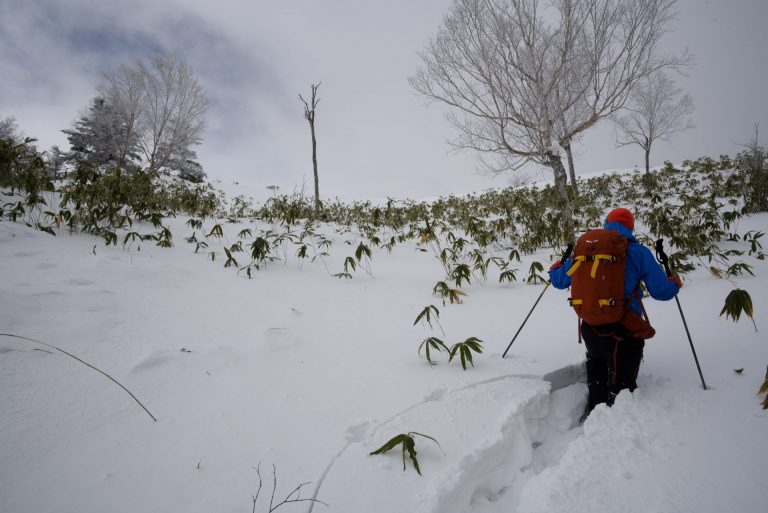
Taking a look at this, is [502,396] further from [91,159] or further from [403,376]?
[91,159]

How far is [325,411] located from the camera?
5.96 ft

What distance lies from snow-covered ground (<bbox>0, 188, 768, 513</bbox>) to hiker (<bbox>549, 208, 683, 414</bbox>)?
0.16m

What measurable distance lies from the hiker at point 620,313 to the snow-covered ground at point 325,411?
16cm

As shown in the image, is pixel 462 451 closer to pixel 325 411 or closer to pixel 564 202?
pixel 325 411

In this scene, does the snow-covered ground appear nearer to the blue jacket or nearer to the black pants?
the black pants

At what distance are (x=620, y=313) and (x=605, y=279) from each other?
0.87ft

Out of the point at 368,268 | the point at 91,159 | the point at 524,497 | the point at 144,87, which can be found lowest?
the point at 524,497

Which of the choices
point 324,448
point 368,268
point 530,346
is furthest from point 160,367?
point 368,268

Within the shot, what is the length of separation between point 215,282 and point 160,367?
1.88 metres

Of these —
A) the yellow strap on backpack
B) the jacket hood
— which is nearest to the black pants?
the yellow strap on backpack

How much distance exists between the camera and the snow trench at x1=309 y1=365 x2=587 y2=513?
4.31 feet

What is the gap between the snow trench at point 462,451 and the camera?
4.31ft

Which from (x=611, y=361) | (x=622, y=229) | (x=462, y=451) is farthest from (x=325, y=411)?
(x=622, y=229)

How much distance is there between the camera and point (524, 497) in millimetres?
1433
